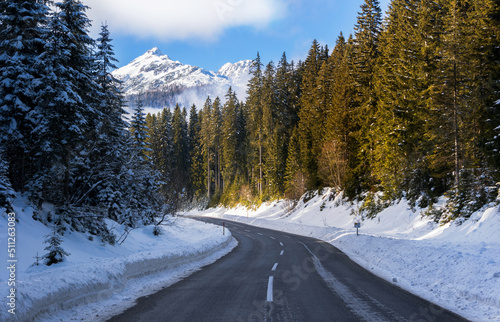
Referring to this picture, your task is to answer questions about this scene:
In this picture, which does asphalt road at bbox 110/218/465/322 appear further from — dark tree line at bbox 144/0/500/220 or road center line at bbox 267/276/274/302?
dark tree line at bbox 144/0/500/220

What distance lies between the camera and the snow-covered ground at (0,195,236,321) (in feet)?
20.7

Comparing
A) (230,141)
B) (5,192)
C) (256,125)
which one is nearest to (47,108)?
(5,192)

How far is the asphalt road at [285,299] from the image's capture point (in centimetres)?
628

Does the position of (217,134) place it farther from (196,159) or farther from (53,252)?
(53,252)

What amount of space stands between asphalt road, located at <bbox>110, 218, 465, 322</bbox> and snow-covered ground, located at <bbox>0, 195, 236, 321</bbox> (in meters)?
0.89

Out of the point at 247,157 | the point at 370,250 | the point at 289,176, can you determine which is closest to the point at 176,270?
the point at 370,250

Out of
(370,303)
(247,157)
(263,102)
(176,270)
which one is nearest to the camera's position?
(370,303)

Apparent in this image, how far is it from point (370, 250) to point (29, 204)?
50.5ft

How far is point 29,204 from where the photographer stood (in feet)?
42.3

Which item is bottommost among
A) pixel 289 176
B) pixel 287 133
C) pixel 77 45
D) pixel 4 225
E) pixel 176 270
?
pixel 176 270

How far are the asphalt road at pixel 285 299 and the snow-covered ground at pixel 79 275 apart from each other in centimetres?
89

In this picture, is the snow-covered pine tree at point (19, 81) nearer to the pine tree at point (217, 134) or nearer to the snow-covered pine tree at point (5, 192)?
the snow-covered pine tree at point (5, 192)

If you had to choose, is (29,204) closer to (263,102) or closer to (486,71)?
(486,71)

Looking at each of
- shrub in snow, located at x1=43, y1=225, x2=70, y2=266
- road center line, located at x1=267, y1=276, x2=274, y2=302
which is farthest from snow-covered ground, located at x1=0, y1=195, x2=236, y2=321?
road center line, located at x1=267, y1=276, x2=274, y2=302
